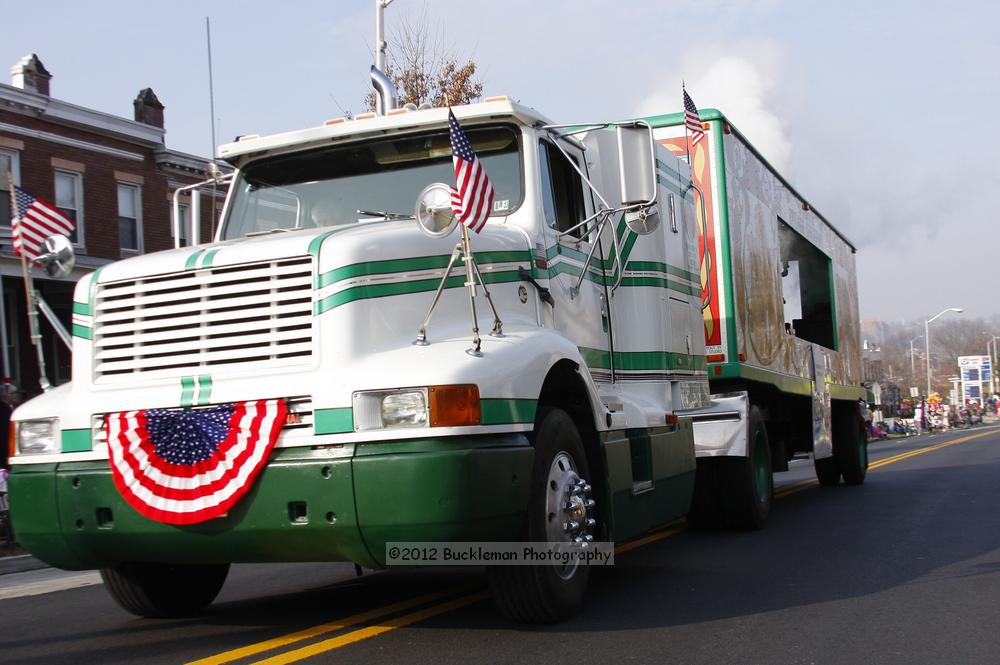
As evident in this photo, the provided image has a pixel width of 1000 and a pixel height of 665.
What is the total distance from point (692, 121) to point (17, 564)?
781 centimetres

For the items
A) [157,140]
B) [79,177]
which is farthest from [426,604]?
[157,140]

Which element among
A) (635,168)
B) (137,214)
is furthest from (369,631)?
(137,214)

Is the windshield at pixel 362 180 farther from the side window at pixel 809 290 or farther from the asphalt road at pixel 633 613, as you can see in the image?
the side window at pixel 809 290

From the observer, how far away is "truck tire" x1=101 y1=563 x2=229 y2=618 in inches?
253

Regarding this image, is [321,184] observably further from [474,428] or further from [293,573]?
[293,573]

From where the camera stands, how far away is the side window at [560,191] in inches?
273

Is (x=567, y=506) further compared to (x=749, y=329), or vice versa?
(x=749, y=329)

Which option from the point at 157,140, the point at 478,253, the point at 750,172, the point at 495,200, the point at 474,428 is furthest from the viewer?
the point at 157,140

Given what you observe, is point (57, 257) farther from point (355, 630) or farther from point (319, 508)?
point (355, 630)

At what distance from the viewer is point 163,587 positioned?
660cm

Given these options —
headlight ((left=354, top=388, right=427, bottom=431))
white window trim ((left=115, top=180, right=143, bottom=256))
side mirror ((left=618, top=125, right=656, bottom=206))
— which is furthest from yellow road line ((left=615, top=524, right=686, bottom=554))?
white window trim ((left=115, top=180, right=143, bottom=256))

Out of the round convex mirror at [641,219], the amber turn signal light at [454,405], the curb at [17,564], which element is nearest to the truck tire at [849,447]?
the round convex mirror at [641,219]

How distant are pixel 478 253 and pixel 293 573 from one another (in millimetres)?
4140

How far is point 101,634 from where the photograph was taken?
630cm
